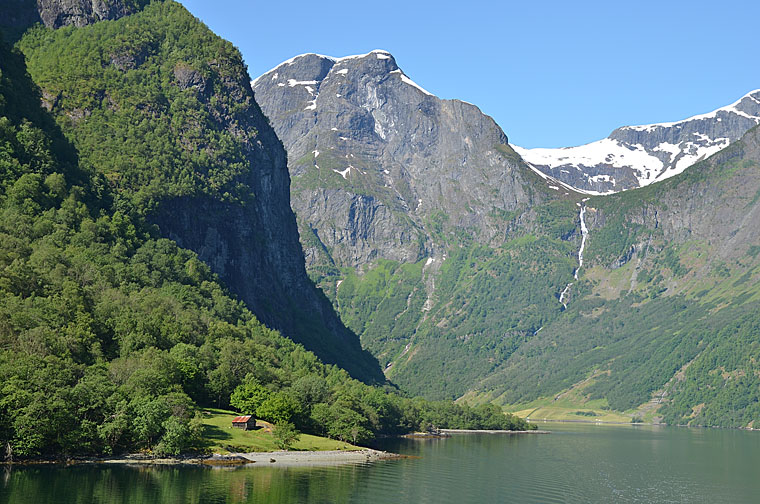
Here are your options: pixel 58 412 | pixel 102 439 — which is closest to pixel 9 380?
pixel 58 412

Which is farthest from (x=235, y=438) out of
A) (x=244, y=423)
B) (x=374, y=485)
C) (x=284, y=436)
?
(x=374, y=485)

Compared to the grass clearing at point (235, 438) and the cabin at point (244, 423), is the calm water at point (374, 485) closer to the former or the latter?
the grass clearing at point (235, 438)

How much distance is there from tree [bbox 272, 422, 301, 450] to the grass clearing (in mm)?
1038

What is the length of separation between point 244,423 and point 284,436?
31.6 ft

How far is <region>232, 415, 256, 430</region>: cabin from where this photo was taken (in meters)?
185

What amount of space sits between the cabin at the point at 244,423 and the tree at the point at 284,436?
214 inches

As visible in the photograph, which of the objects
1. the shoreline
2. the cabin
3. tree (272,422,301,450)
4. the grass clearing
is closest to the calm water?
the shoreline

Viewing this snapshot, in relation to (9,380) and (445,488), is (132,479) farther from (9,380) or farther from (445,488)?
(445,488)

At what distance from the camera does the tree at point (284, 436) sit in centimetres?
18312

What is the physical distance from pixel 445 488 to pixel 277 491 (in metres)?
37.4

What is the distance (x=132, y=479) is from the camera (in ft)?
427

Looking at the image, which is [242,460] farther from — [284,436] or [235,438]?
[284,436]

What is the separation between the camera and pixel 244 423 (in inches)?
7293

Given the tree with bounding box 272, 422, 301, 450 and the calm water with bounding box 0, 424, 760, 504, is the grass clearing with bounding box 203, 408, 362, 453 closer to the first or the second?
the tree with bounding box 272, 422, 301, 450
